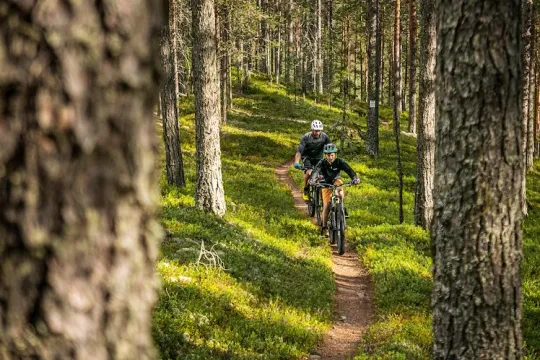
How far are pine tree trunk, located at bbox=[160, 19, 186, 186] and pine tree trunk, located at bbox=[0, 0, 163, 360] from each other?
13.6 metres

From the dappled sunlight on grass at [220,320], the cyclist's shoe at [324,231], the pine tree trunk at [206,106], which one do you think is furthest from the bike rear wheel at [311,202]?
the dappled sunlight on grass at [220,320]

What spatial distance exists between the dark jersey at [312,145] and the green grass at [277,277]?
79.3 inches

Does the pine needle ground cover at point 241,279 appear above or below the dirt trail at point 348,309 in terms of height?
above

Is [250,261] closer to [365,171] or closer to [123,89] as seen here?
[123,89]

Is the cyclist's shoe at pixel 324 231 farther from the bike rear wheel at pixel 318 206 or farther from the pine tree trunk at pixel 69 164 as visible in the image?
the pine tree trunk at pixel 69 164

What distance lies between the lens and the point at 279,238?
527 inches

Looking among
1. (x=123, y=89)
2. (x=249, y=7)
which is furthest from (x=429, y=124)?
(x=249, y=7)

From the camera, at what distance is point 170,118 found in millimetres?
15633

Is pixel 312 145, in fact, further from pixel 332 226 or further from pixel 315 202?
pixel 332 226

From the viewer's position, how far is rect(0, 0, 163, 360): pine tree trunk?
1263 millimetres

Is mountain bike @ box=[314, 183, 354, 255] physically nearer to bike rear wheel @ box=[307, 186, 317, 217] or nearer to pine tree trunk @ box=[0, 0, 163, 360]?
bike rear wheel @ box=[307, 186, 317, 217]

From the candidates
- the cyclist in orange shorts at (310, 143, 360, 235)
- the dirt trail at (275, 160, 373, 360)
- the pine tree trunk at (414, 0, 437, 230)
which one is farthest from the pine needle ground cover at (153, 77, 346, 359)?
the pine tree trunk at (414, 0, 437, 230)

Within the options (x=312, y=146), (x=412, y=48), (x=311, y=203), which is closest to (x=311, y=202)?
(x=311, y=203)

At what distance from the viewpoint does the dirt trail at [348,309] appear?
25.9 feet
